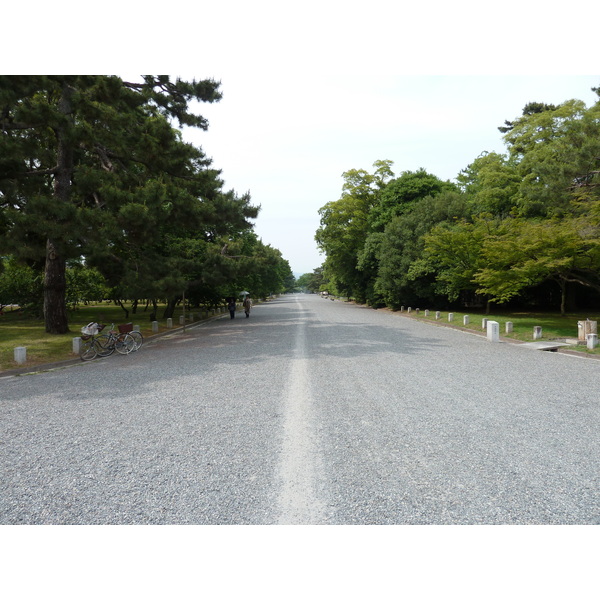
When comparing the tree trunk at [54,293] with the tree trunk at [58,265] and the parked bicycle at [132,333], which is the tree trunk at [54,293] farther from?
the parked bicycle at [132,333]

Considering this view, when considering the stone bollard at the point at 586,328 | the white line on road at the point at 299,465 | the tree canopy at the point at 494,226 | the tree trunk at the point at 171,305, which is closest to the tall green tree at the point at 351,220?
the tree canopy at the point at 494,226

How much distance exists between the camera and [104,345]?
11117 millimetres

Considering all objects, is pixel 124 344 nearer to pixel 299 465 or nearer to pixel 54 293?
pixel 54 293

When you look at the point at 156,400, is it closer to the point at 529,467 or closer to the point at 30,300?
the point at 529,467

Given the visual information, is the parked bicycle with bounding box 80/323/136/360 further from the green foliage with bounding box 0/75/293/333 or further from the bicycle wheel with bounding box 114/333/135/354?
the green foliage with bounding box 0/75/293/333

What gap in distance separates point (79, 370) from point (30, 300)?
1739 cm

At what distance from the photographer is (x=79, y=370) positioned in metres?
9.02

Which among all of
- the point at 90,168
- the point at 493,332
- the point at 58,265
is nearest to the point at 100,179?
the point at 90,168

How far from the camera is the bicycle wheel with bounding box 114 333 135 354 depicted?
1146 cm

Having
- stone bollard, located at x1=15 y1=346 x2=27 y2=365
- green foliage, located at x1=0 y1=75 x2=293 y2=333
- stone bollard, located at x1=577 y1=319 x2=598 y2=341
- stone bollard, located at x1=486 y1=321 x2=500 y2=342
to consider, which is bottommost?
stone bollard, located at x1=15 y1=346 x2=27 y2=365

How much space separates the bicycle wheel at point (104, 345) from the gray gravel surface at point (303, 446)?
2.48 m

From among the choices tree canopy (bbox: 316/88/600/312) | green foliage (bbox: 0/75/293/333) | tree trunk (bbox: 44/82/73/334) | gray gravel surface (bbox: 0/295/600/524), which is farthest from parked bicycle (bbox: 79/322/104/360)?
tree canopy (bbox: 316/88/600/312)

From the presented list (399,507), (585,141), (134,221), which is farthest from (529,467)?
(585,141)

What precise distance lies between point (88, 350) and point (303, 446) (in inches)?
340
